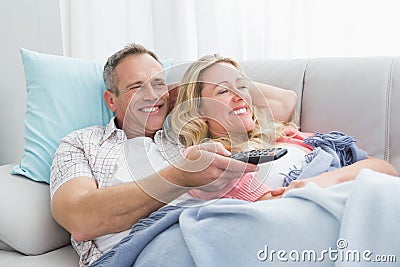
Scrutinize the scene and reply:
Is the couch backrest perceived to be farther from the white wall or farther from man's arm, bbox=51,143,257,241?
the white wall

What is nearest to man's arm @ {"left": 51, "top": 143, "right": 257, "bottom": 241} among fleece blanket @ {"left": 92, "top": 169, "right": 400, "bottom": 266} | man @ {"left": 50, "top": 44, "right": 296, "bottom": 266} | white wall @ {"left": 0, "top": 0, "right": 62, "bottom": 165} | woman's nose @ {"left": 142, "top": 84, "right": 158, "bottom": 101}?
man @ {"left": 50, "top": 44, "right": 296, "bottom": 266}

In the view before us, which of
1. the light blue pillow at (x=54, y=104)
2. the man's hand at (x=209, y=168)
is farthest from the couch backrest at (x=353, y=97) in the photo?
the light blue pillow at (x=54, y=104)

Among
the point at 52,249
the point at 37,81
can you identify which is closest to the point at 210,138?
the point at 52,249

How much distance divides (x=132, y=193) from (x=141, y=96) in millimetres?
252

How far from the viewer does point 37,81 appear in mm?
1585

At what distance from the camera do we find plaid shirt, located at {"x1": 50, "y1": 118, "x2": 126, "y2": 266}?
126 centimetres

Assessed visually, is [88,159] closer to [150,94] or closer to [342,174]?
[150,94]

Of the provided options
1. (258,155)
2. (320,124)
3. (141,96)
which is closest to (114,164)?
(141,96)

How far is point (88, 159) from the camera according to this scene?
4.40 feet

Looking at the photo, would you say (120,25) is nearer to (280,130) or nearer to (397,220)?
(280,130)

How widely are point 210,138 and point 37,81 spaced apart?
2.35 ft

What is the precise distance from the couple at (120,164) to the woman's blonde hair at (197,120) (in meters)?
0.01

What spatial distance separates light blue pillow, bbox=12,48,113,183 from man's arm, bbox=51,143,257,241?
0.31 metres

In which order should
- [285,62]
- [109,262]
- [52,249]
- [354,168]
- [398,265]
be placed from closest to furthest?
1. [398,265]
2. [109,262]
3. [354,168]
4. [52,249]
5. [285,62]
